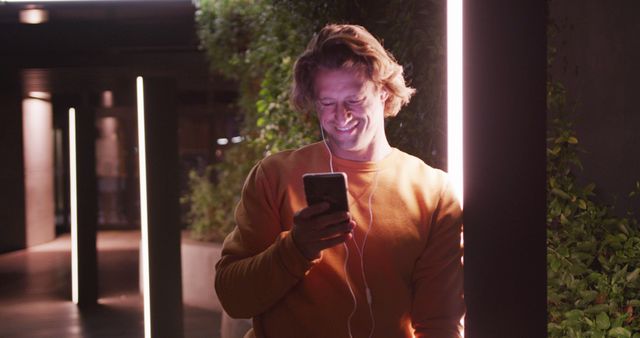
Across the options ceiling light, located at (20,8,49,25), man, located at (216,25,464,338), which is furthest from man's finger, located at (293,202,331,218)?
ceiling light, located at (20,8,49,25)

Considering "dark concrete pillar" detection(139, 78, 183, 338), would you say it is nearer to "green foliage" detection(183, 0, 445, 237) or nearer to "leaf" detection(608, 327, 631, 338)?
"green foliage" detection(183, 0, 445, 237)

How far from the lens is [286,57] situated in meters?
5.07

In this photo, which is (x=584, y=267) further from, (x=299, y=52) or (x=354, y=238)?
(x=299, y=52)

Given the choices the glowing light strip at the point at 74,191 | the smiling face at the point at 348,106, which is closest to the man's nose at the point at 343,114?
the smiling face at the point at 348,106

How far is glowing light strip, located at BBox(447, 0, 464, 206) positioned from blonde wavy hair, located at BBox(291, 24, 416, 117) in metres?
0.22

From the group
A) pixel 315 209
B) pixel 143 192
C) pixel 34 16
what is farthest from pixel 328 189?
pixel 34 16

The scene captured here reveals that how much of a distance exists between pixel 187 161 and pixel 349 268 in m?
15.7

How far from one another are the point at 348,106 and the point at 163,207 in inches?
116

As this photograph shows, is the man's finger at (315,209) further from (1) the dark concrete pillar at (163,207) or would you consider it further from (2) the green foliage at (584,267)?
(1) the dark concrete pillar at (163,207)

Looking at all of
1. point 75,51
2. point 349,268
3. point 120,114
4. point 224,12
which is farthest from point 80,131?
point 120,114

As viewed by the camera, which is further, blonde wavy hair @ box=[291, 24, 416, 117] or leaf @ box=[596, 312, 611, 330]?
leaf @ box=[596, 312, 611, 330]

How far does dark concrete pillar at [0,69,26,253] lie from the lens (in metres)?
12.4

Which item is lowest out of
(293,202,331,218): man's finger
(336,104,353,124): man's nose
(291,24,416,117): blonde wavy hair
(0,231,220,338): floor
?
(0,231,220,338): floor

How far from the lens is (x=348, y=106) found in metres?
1.55
